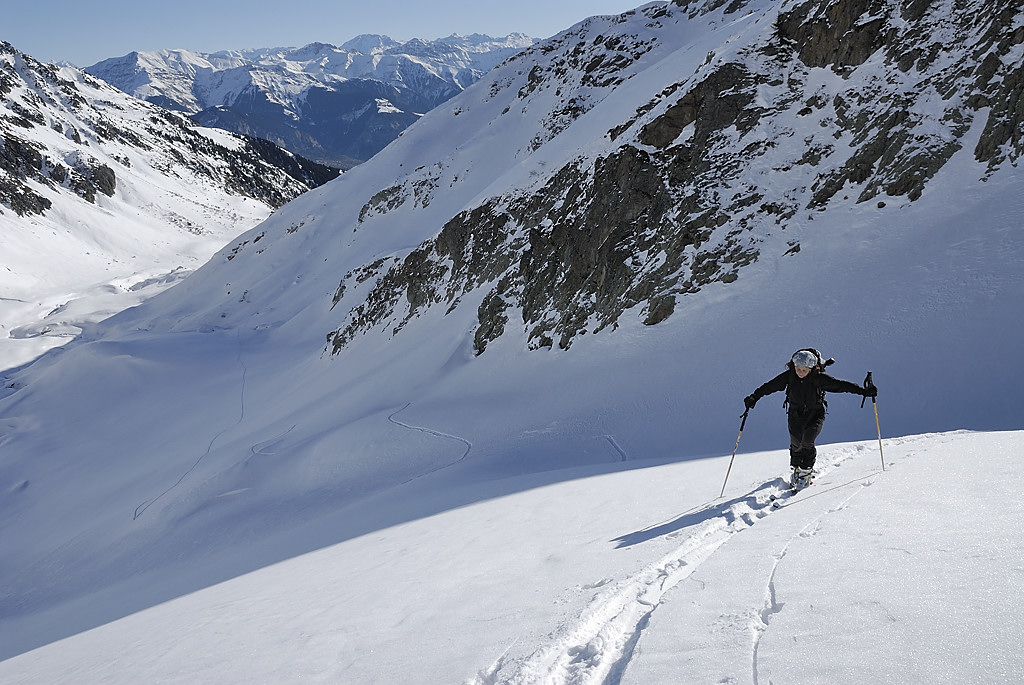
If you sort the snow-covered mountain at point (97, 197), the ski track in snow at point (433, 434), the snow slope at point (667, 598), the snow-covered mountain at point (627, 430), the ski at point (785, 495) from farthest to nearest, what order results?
→ 1. the snow-covered mountain at point (97, 197)
2. the ski track in snow at point (433, 434)
3. the ski at point (785, 495)
4. the snow-covered mountain at point (627, 430)
5. the snow slope at point (667, 598)

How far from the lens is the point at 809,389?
7387 mm

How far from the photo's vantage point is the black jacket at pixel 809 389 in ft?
23.8

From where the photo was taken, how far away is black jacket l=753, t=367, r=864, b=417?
7254 millimetres

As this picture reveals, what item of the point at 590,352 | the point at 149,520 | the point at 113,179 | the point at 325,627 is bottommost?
the point at 149,520

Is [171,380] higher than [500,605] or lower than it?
higher

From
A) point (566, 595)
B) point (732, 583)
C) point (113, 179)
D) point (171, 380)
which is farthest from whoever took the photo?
point (113, 179)

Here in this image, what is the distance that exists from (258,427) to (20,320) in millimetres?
50857

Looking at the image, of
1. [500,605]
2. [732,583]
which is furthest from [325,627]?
[732,583]

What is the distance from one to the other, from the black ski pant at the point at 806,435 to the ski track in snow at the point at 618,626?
A: 1.29 meters

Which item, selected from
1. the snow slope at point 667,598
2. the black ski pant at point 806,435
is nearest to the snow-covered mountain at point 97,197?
the snow slope at point 667,598

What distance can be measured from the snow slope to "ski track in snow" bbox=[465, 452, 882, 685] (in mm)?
18

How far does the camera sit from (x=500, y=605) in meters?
5.04

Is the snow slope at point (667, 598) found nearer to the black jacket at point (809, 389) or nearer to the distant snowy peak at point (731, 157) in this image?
the black jacket at point (809, 389)

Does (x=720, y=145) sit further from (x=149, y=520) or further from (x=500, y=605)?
(x=149, y=520)
